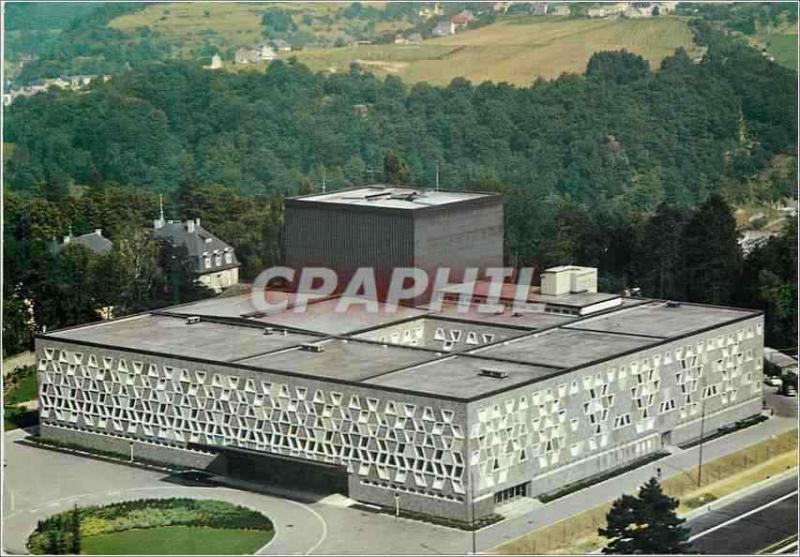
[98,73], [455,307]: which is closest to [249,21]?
[98,73]

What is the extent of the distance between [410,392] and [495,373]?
2486 millimetres

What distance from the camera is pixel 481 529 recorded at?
3716 centimetres

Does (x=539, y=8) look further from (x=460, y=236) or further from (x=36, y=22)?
(x=460, y=236)

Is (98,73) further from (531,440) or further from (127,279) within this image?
(531,440)

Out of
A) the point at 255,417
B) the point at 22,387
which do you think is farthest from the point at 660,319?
the point at 22,387

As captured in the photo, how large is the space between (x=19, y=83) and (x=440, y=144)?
96.0ft

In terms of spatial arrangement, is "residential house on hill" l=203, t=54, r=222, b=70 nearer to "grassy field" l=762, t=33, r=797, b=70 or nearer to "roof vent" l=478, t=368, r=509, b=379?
"grassy field" l=762, t=33, r=797, b=70

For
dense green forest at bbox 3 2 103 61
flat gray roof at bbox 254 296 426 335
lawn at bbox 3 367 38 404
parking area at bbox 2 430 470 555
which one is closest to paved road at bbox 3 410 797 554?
parking area at bbox 2 430 470 555

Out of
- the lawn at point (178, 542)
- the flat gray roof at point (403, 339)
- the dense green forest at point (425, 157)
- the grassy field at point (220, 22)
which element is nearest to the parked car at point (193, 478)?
the flat gray roof at point (403, 339)

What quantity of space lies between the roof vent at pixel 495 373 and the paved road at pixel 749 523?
509 centimetres

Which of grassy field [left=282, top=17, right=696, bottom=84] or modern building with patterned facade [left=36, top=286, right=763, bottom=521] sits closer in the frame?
modern building with patterned facade [left=36, top=286, right=763, bottom=521]

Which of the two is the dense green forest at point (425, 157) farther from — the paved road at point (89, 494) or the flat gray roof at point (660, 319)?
the paved road at point (89, 494)

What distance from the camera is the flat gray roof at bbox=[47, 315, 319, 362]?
43188mm

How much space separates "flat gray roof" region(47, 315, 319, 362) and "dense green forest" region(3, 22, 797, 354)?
942 centimetres
